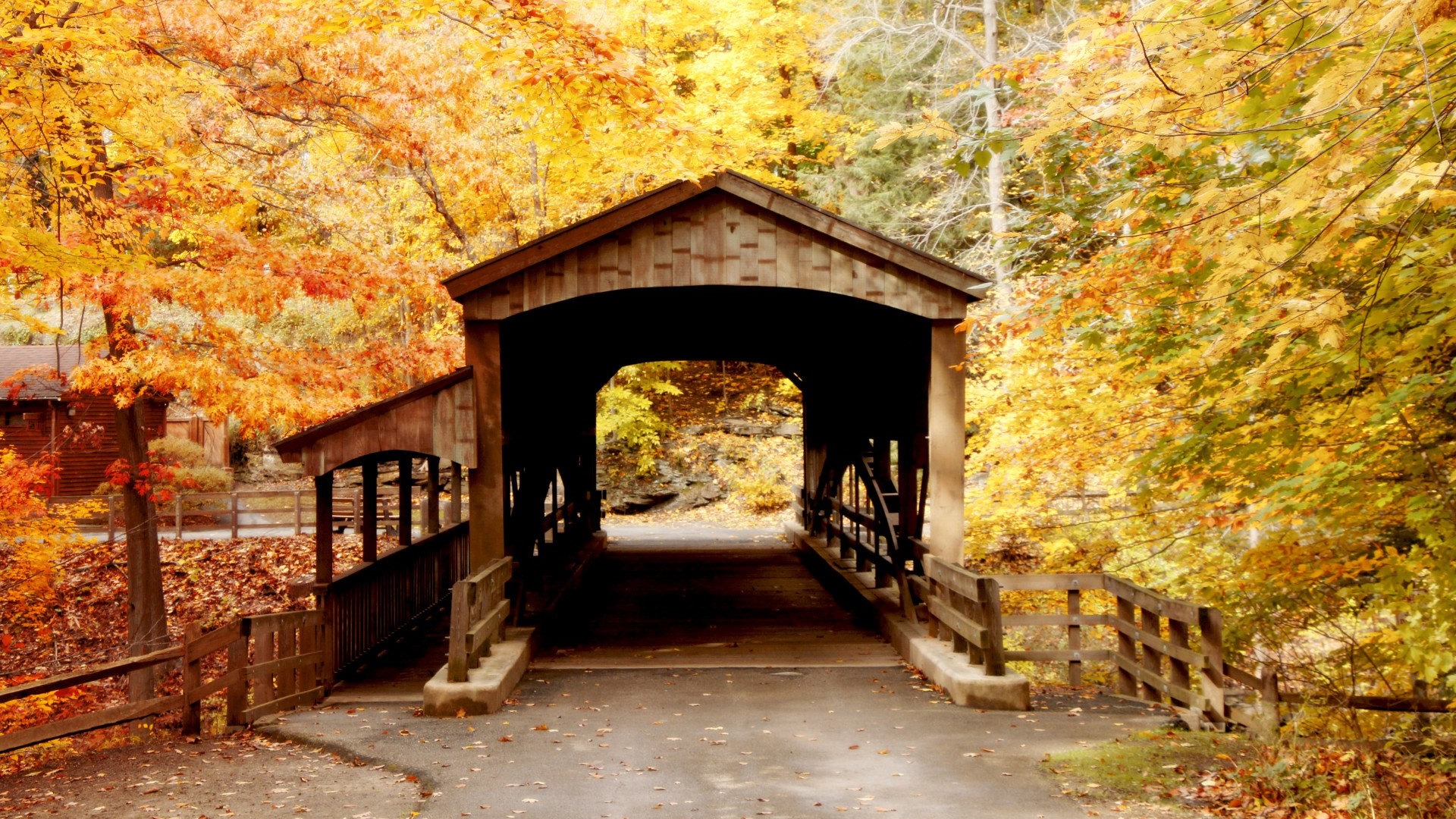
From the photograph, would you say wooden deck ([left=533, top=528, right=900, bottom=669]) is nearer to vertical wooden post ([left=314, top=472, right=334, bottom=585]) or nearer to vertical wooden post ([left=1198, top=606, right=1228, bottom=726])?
vertical wooden post ([left=314, top=472, right=334, bottom=585])

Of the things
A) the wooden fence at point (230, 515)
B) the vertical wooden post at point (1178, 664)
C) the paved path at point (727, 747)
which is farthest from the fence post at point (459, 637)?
the wooden fence at point (230, 515)

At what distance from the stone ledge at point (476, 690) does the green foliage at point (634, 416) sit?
1684cm

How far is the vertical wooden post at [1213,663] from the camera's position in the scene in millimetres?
6590

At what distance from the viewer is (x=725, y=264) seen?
882cm

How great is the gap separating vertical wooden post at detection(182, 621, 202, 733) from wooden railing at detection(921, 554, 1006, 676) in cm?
531

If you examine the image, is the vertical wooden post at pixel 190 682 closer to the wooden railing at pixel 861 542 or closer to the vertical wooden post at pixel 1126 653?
the wooden railing at pixel 861 542

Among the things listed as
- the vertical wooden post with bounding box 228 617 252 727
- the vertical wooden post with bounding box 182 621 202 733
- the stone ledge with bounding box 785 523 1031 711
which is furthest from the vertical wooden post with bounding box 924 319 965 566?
the vertical wooden post with bounding box 182 621 202 733

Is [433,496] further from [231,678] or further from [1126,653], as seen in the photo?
[1126,653]

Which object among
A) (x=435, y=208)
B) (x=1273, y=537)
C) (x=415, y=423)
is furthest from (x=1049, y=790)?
(x=435, y=208)

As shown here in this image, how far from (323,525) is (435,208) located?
10223 mm

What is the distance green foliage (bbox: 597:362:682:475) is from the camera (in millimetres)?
25062

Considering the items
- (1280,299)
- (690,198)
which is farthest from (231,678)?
(1280,299)

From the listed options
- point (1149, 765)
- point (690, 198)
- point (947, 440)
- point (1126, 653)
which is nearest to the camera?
point (1149, 765)

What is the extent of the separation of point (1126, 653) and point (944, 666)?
1.60 m
